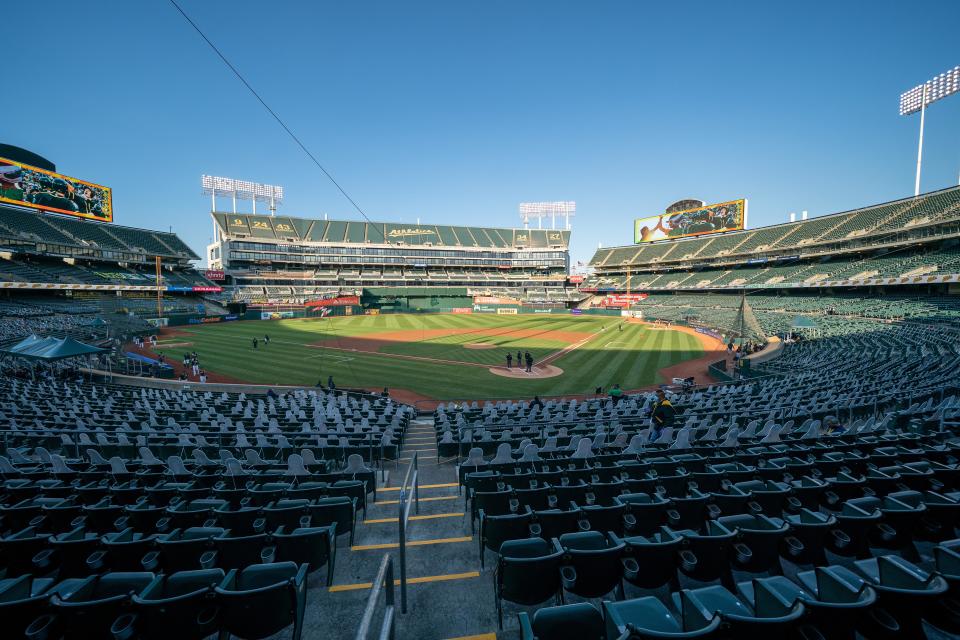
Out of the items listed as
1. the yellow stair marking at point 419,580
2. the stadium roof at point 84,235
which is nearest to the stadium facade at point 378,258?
the stadium roof at point 84,235

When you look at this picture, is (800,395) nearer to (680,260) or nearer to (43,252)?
(680,260)

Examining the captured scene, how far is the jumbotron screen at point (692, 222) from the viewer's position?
268 feet

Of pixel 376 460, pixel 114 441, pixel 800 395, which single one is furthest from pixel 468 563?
pixel 800 395

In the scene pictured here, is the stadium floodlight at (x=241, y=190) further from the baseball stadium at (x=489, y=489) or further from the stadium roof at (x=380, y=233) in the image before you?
the baseball stadium at (x=489, y=489)

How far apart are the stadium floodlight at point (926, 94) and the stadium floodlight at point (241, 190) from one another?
121m

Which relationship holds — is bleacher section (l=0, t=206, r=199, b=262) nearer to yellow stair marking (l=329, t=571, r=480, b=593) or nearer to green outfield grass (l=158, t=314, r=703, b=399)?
green outfield grass (l=158, t=314, r=703, b=399)

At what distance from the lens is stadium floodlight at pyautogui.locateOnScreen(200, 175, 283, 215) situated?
93.1 metres

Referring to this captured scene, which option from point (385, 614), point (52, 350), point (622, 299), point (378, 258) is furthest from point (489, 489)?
point (378, 258)

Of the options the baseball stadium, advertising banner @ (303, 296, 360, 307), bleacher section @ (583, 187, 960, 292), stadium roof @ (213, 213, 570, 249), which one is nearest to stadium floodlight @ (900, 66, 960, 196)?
bleacher section @ (583, 187, 960, 292)

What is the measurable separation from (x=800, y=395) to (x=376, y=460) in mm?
14739

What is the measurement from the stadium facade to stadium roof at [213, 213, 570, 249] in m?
0.21

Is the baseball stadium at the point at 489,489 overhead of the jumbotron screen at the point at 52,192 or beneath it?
beneath

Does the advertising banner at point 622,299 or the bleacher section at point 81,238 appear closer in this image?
the bleacher section at point 81,238

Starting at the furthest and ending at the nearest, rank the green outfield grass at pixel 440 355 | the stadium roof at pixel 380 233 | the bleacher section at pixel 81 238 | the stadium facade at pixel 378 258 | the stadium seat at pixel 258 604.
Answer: the stadium roof at pixel 380 233, the stadium facade at pixel 378 258, the bleacher section at pixel 81 238, the green outfield grass at pixel 440 355, the stadium seat at pixel 258 604
